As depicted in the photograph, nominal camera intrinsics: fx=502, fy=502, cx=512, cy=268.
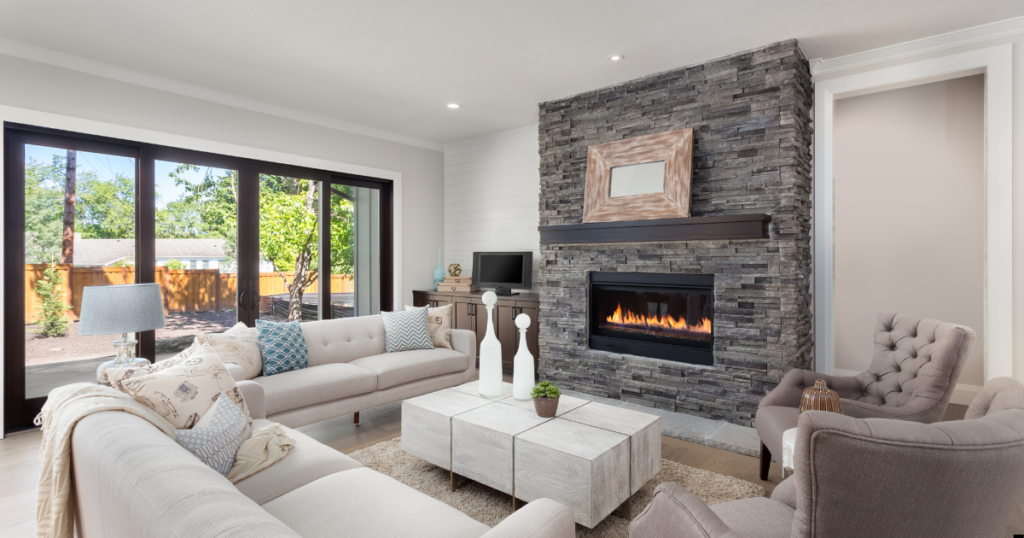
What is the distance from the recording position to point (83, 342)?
3721 mm

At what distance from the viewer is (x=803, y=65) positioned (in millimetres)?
3521

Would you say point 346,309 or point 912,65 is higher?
point 912,65

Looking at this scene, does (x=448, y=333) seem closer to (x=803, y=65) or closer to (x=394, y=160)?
(x=394, y=160)

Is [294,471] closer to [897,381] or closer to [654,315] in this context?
[897,381]

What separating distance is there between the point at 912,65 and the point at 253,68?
4613mm

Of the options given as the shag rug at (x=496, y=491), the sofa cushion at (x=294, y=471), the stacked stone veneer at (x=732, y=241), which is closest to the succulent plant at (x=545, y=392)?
the shag rug at (x=496, y=491)

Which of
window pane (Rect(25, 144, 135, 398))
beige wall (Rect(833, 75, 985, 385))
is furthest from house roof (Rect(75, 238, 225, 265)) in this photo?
beige wall (Rect(833, 75, 985, 385))

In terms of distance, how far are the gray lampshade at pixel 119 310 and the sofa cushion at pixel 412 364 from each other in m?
1.36

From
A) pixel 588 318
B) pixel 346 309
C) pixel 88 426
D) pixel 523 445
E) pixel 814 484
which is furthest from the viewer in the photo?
pixel 346 309

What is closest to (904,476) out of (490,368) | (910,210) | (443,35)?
(490,368)

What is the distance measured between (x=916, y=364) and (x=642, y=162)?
7.21ft

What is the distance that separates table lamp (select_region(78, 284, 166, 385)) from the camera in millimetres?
2529

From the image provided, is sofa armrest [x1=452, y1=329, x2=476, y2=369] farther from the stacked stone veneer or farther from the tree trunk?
the tree trunk

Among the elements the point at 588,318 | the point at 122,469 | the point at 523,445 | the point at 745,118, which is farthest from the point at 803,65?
the point at 122,469
